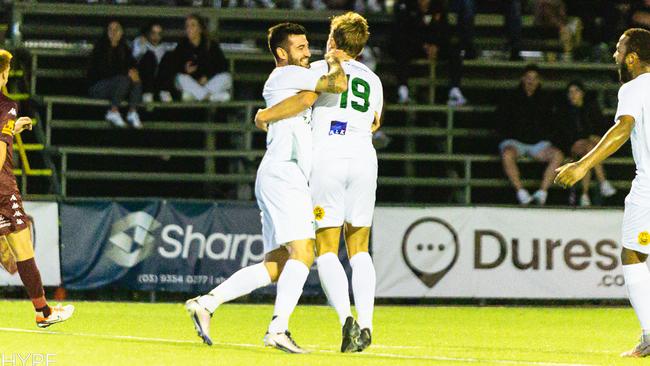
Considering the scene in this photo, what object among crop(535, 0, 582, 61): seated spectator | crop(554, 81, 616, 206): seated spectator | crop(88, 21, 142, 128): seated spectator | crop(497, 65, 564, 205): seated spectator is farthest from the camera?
crop(535, 0, 582, 61): seated spectator

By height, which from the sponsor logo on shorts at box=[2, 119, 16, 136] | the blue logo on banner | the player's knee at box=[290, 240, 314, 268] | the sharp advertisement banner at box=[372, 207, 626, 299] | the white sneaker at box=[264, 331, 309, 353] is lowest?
the sharp advertisement banner at box=[372, 207, 626, 299]

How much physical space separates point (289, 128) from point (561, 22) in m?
12.2

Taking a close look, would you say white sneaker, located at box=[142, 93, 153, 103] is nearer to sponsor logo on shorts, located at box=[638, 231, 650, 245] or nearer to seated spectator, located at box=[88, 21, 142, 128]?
seated spectator, located at box=[88, 21, 142, 128]

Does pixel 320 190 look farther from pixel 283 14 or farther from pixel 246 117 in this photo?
pixel 283 14

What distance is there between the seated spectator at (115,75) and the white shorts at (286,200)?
8.52 m

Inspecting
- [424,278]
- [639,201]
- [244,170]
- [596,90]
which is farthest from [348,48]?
[596,90]

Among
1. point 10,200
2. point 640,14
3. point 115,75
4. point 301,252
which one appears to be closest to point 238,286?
point 301,252

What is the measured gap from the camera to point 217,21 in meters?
20.3

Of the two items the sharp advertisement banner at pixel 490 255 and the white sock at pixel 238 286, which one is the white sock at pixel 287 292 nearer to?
the white sock at pixel 238 286

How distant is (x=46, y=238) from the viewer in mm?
16156

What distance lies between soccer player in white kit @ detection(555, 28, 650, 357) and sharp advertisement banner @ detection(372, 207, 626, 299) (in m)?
6.57

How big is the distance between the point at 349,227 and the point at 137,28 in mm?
10880

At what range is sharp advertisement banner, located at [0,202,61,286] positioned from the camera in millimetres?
16094

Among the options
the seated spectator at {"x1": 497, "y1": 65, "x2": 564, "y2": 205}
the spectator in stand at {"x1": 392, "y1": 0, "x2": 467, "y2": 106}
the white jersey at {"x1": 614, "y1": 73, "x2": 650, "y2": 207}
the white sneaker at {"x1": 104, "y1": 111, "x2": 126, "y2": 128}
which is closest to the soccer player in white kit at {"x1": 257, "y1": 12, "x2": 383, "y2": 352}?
the white jersey at {"x1": 614, "y1": 73, "x2": 650, "y2": 207}
